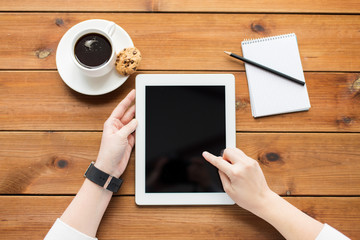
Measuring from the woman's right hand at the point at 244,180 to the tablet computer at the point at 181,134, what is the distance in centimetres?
5

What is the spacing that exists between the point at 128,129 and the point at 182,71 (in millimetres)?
225

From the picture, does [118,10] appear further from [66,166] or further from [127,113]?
[66,166]

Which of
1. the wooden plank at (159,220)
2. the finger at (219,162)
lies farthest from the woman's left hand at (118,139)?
the finger at (219,162)

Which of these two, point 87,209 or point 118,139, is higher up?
point 118,139

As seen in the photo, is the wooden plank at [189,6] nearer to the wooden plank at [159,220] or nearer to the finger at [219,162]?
the finger at [219,162]

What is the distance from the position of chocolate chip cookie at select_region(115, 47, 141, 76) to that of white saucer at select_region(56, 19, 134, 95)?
0.03m

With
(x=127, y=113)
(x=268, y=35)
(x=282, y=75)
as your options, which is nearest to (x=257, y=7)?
(x=268, y=35)

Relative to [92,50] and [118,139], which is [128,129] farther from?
[92,50]

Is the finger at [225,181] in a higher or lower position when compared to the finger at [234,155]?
lower

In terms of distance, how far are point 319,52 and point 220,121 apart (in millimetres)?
358

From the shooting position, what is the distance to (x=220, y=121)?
82 centimetres

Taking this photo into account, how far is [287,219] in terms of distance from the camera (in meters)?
0.74

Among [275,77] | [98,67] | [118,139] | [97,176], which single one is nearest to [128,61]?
[98,67]

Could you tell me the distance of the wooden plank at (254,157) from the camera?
83 centimetres
